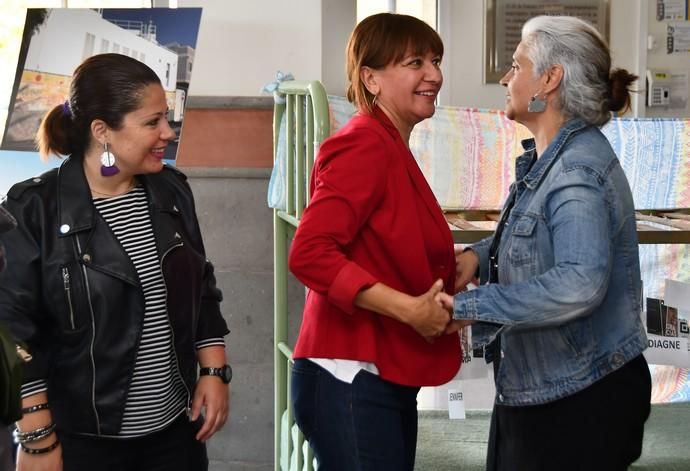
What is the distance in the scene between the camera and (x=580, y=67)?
5.72 feet

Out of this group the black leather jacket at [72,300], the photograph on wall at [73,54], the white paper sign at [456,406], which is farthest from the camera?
the white paper sign at [456,406]

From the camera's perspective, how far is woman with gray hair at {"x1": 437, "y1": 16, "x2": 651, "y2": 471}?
5.35 feet

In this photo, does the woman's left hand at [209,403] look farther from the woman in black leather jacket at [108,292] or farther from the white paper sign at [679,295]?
the white paper sign at [679,295]

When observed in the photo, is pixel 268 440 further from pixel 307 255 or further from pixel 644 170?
pixel 307 255

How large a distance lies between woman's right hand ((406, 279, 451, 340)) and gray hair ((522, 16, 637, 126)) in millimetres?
397

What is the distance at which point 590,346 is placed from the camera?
1.71 m

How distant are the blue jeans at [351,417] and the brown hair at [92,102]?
577 millimetres

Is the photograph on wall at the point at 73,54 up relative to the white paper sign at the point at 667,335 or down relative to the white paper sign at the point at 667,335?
up

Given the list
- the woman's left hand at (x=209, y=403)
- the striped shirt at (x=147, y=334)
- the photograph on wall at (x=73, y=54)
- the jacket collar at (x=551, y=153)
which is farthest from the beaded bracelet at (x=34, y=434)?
the photograph on wall at (x=73, y=54)

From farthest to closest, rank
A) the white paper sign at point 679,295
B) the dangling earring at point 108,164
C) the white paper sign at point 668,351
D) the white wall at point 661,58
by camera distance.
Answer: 1. the white wall at point 661,58
2. the white paper sign at point 668,351
3. the white paper sign at point 679,295
4. the dangling earring at point 108,164

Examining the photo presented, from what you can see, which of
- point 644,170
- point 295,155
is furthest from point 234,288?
point 644,170

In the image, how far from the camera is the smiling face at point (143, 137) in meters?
1.84

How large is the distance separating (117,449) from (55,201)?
1.50 feet

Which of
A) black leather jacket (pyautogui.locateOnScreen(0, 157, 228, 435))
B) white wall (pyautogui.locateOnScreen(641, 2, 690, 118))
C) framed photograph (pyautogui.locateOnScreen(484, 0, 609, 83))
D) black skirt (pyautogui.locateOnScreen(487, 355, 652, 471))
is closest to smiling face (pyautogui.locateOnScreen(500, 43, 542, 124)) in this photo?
black skirt (pyautogui.locateOnScreen(487, 355, 652, 471))
